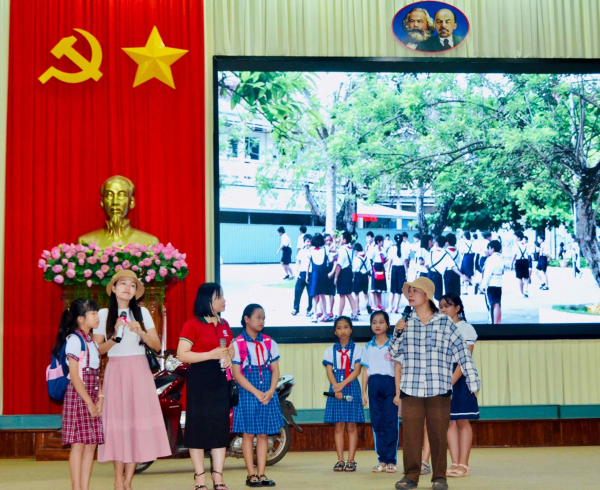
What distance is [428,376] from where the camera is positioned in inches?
175

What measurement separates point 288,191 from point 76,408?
338 centimetres

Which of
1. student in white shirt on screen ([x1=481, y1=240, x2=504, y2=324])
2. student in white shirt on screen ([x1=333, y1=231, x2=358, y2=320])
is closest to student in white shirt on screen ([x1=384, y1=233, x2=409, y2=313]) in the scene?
student in white shirt on screen ([x1=333, y1=231, x2=358, y2=320])

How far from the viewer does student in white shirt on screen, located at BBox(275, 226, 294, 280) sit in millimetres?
6871

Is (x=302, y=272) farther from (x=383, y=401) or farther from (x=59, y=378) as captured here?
(x=59, y=378)

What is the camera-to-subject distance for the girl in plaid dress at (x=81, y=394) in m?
3.95

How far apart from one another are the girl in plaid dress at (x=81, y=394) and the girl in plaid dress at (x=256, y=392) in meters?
0.89

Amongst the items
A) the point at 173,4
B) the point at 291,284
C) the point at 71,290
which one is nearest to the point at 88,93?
the point at 173,4

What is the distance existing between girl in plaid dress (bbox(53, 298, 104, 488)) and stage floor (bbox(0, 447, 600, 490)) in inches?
31.2

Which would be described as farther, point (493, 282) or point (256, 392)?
point (493, 282)

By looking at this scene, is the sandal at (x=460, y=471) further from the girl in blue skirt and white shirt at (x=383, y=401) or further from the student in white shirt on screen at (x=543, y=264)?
the student in white shirt on screen at (x=543, y=264)

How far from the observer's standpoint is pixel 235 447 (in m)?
5.40

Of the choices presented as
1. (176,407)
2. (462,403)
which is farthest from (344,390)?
(176,407)

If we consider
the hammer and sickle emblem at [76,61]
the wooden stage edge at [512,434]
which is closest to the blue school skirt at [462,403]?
the wooden stage edge at [512,434]

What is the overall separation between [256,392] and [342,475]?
0.98m
